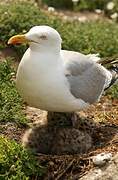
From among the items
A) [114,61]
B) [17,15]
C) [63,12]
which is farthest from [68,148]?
[63,12]

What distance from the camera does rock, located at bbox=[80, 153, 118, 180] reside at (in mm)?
5652

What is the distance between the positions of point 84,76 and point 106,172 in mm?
1129

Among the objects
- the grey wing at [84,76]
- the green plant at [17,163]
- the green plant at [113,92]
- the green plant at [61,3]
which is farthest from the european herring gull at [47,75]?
the green plant at [61,3]

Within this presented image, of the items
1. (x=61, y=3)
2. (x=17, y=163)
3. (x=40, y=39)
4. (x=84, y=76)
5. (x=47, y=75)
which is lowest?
(x=61, y=3)

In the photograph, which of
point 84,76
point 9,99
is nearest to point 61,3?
point 9,99

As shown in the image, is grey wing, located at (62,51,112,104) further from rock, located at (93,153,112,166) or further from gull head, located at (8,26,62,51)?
rock, located at (93,153,112,166)

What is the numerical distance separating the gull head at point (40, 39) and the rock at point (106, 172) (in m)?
1.24

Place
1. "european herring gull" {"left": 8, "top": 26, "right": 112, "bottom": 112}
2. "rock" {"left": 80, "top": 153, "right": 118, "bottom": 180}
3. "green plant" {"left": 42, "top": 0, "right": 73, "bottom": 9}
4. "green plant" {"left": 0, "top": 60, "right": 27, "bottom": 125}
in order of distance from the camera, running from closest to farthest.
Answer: "rock" {"left": 80, "top": 153, "right": 118, "bottom": 180}, "european herring gull" {"left": 8, "top": 26, "right": 112, "bottom": 112}, "green plant" {"left": 0, "top": 60, "right": 27, "bottom": 125}, "green plant" {"left": 42, "top": 0, "right": 73, "bottom": 9}

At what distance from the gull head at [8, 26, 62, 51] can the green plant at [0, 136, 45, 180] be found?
96cm

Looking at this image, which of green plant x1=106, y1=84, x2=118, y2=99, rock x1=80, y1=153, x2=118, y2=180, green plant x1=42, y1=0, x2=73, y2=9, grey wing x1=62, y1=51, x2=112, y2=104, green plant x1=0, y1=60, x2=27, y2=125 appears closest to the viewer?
rock x1=80, y1=153, x2=118, y2=180

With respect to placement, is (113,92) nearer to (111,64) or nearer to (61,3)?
(111,64)

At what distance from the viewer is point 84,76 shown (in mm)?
6324

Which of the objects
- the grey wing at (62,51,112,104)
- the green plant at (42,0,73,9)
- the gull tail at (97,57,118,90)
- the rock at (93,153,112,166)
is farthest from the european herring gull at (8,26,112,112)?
the green plant at (42,0,73,9)

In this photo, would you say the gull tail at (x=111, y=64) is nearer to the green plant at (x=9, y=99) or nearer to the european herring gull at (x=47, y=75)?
the european herring gull at (x=47, y=75)
